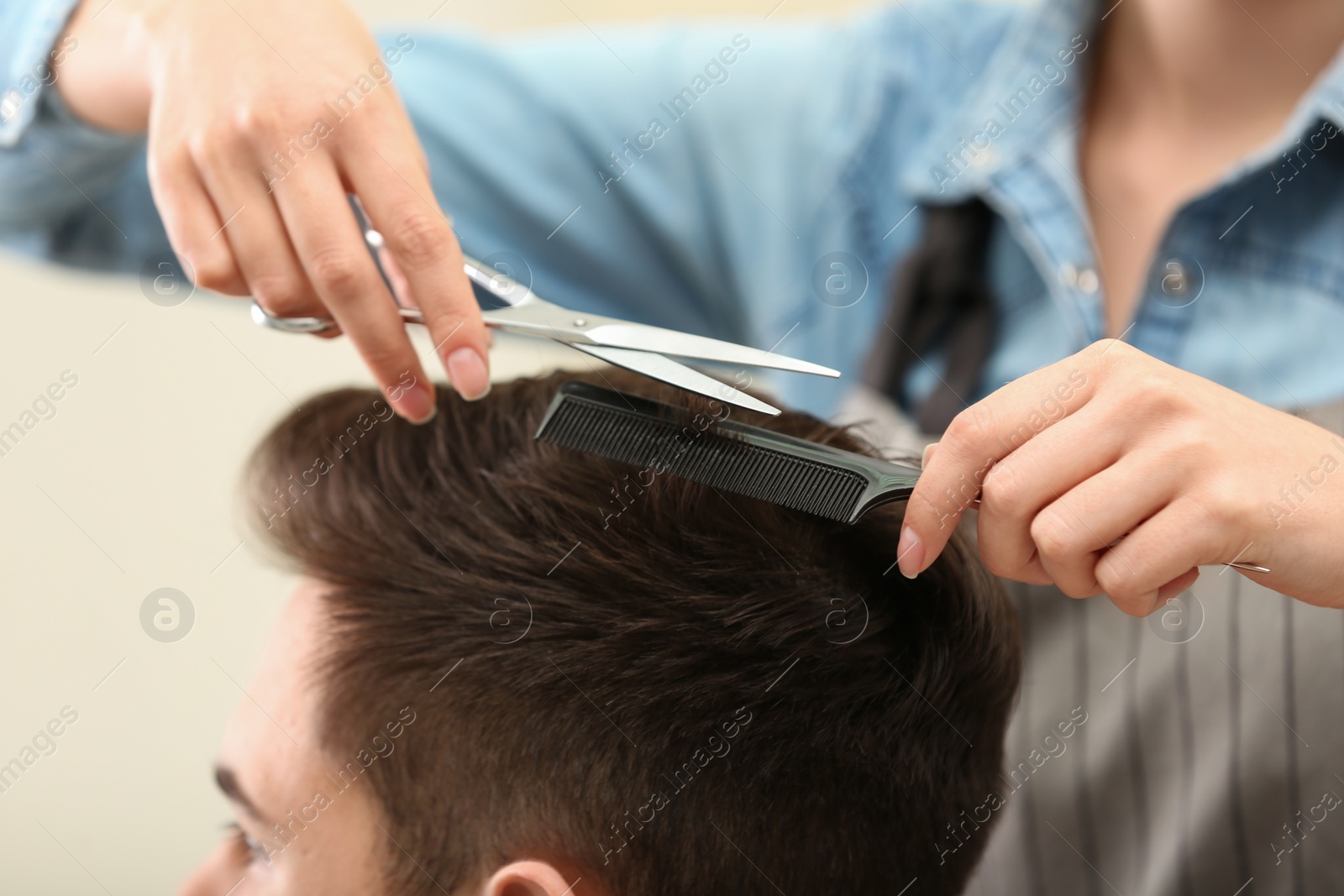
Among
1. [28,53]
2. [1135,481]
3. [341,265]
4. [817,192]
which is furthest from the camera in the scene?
[817,192]

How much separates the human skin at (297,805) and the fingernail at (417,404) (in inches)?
7.0

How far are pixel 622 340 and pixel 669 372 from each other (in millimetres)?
44

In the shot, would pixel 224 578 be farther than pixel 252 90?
Yes

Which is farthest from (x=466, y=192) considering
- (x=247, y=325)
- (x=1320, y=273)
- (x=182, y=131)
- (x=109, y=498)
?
(x=1320, y=273)

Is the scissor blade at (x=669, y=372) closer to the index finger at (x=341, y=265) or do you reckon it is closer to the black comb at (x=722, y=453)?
the black comb at (x=722, y=453)

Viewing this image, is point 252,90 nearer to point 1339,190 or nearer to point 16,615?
point 1339,190

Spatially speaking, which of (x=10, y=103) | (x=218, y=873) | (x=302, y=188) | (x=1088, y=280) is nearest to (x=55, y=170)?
(x=10, y=103)

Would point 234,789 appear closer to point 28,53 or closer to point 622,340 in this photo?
point 622,340

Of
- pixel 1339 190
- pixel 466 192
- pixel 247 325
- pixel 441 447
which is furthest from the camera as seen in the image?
pixel 247 325

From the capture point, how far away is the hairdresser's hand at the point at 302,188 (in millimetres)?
728

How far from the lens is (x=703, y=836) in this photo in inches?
30.1

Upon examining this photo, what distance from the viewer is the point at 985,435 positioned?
0.63 m

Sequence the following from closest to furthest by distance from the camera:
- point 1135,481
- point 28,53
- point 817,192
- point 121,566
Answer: point 1135,481 → point 28,53 → point 817,192 → point 121,566

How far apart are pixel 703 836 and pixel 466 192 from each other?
96cm
